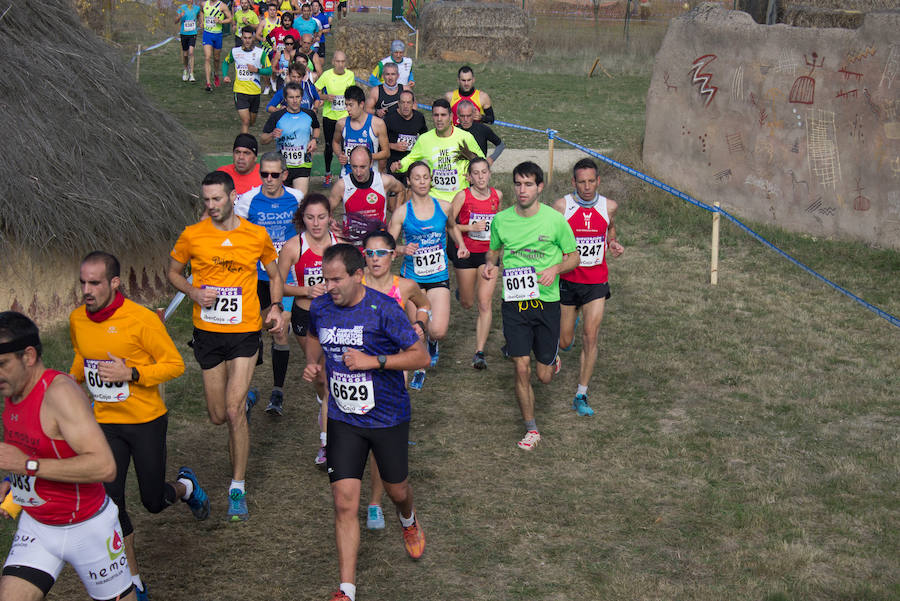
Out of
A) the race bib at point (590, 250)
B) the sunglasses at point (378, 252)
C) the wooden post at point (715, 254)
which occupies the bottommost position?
the wooden post at point (715, 254)

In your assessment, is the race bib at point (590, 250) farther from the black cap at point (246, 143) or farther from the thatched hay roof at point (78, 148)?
the thatched hay roof at point (78, 148)

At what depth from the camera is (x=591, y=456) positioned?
7891 millimetres

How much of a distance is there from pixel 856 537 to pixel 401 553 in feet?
9.40

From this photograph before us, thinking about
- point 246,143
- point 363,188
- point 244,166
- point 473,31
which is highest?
point 473,31

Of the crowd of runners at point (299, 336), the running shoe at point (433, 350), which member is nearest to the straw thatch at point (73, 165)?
the crowd of runners at point (299, 336)

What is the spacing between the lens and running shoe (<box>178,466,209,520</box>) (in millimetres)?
6656

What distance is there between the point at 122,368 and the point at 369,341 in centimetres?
131

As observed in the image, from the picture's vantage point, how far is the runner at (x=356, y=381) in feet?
18.4

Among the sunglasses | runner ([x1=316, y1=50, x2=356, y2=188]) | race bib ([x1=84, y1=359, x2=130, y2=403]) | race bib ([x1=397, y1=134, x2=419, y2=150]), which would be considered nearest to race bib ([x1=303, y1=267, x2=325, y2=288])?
the sunglasses

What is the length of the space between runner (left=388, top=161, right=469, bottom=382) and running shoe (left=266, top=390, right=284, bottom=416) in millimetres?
1374

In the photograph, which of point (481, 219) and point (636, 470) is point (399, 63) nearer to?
point (481, 219)

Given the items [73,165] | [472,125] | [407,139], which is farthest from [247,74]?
[73,165]

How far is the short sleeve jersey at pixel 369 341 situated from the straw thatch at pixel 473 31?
78.4 feet

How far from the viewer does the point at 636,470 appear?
7641 millimetres
